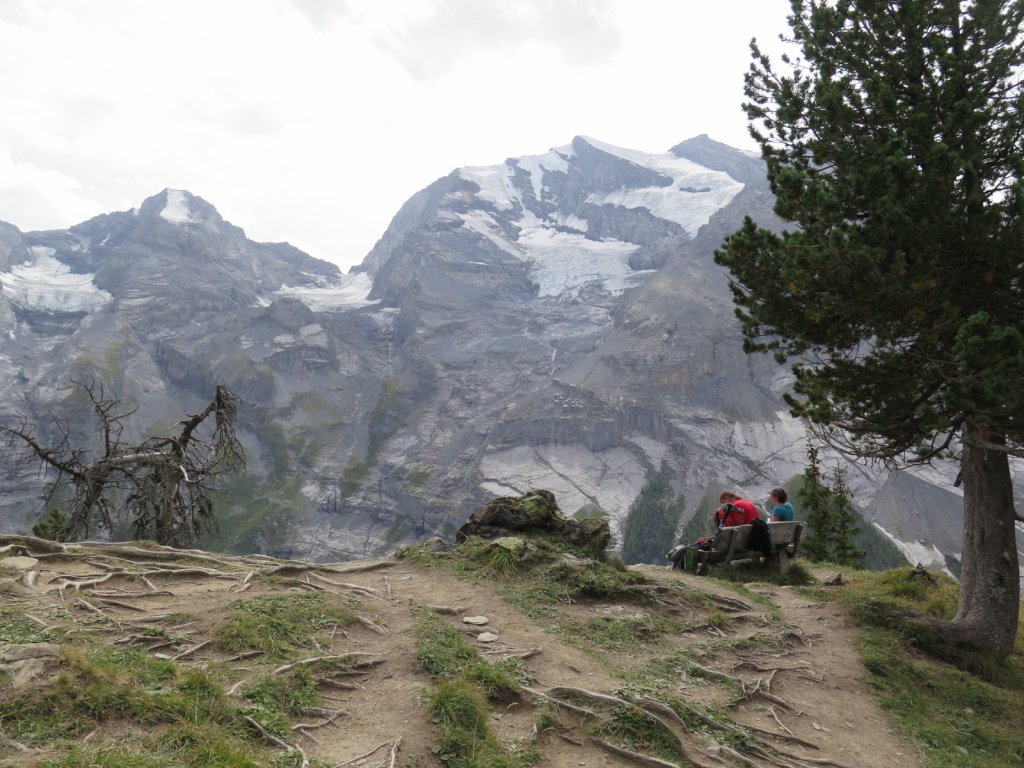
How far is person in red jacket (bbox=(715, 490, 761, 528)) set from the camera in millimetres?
17609

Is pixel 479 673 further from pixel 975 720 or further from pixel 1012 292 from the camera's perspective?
pixel 1012 292

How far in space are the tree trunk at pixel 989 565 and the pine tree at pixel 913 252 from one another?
0.03m

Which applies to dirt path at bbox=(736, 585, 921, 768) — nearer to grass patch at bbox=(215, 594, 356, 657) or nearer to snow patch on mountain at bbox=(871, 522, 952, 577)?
grass patch at bbox=(215, 594, 356, 657)

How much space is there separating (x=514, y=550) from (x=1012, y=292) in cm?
1070

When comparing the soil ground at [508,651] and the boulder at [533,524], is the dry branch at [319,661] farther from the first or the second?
the boulder at [533,524]

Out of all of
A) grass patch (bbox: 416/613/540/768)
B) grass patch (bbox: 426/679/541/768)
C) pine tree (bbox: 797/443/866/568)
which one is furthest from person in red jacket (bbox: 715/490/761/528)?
pine tree (bbox: 797/443/866/568)

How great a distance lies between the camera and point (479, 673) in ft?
24.9

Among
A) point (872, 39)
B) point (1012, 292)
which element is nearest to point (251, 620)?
point (1012, 292)

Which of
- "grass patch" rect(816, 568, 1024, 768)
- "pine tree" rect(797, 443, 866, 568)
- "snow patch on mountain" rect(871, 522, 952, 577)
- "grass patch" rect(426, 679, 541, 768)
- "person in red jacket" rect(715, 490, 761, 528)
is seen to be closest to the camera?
"grass patch" rect(426, 679, 541, 768)

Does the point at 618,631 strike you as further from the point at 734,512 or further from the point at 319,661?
the point at 734,512

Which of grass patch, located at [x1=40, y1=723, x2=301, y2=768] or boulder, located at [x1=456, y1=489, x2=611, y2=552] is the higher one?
boulder, located at [x1=456, y1=489, x2=611, y2=552]

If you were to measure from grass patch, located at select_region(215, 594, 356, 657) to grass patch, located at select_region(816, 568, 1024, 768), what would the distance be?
323 inches

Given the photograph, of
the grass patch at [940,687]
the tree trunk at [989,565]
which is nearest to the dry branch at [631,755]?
the grass patch at [940,687]

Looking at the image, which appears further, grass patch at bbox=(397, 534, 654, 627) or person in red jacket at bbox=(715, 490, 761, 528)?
person in red jacket at bbox=(715, 490, 761, 528)
